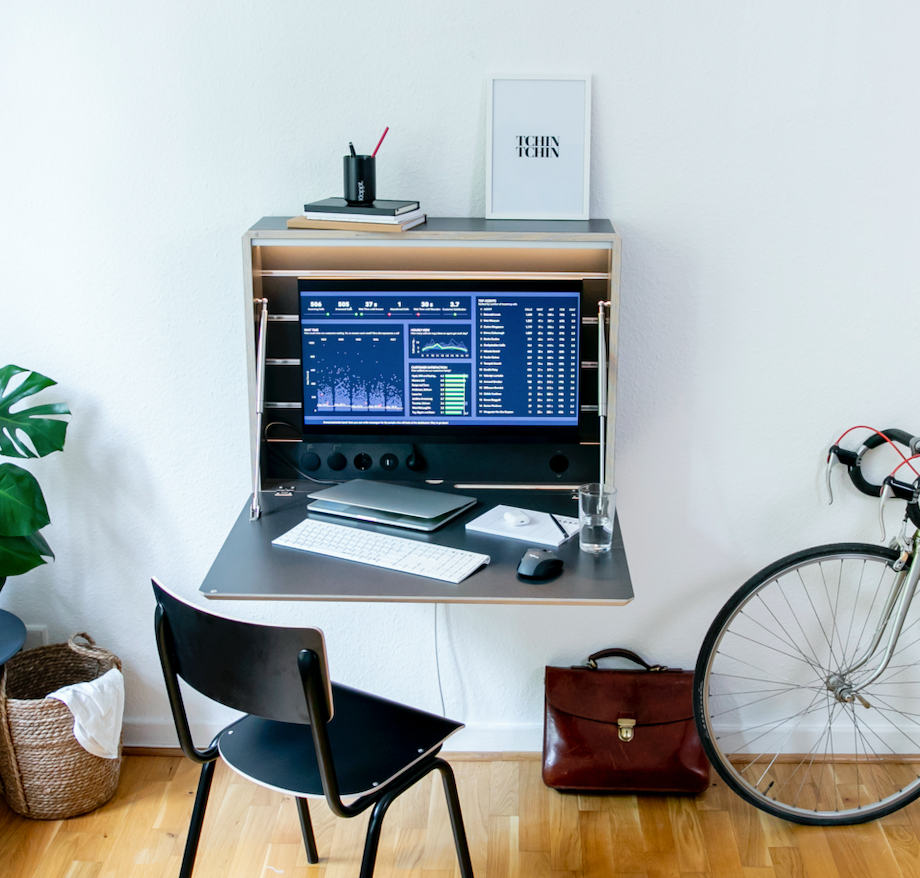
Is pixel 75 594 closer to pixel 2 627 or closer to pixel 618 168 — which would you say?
pixel 2 627

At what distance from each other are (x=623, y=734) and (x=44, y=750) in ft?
4.47

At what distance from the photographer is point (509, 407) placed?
2.09 meters

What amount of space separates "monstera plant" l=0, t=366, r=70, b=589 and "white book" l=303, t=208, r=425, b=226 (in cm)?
72

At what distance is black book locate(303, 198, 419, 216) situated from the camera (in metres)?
1.91

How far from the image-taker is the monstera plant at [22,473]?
2.06 meters

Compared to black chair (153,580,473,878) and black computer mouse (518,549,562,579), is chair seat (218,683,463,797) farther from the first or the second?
black computer mouse (518,549,562,579)

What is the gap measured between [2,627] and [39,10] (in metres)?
1.36

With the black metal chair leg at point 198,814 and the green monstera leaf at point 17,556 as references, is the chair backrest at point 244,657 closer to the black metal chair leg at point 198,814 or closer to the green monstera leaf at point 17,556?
the black metal chair leg at point 198,814

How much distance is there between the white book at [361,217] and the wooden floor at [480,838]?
4.53 feet

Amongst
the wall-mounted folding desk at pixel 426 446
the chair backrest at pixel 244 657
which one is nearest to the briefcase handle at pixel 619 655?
the wall-mounted folding desk at pixel 426 446

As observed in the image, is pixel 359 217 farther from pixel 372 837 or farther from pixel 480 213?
pixel 372 837

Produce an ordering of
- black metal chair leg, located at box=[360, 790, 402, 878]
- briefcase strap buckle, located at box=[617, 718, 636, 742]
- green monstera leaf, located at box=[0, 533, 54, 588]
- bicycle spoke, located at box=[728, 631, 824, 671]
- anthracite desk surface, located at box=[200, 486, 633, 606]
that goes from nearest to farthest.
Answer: black metal chair leg, located at box=[360, 790, 402, 878] < anthracite desk surface, located at box=[200, 486, 633, 606] < green monstera leaf, located at box=[0, 533, 54, 588] < briefcase strap buckle, located at box=[617, 718, 636, 742] < bicycle spoke, located at box=[728, 631, 824, 671]

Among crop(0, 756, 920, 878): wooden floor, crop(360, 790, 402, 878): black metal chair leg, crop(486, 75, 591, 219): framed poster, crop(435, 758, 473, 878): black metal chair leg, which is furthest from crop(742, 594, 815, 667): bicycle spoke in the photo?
crop(360, 790, 402, 878): black metal chair leg

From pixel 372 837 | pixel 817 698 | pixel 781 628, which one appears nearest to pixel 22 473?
pixel 372 837
